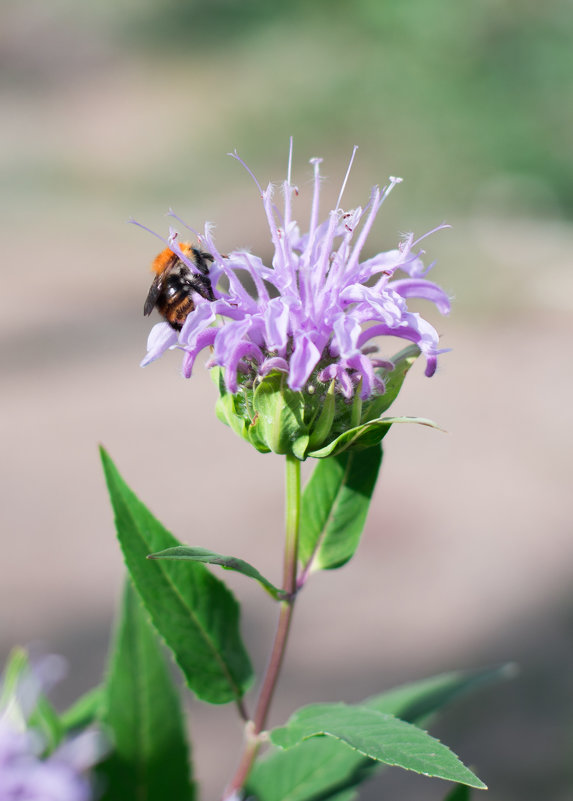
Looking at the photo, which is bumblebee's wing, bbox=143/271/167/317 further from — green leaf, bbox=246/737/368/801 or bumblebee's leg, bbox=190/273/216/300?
green leaf, bbox=246/737/368/801

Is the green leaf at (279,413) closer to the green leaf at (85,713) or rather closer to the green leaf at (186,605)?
the green leaf at (186,605)

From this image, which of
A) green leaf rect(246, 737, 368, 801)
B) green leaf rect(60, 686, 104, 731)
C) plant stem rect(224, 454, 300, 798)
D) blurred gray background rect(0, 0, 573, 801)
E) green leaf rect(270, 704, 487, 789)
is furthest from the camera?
blurred gray background rect(0, 0, 573, 801)

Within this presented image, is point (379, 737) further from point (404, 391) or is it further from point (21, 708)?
point (404, 391)

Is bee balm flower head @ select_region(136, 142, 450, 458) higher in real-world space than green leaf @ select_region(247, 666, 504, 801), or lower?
higher

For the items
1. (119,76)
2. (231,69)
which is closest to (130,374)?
(231,69)

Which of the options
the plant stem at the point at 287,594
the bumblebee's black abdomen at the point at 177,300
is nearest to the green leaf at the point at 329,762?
the plant stem at the point at 287,594

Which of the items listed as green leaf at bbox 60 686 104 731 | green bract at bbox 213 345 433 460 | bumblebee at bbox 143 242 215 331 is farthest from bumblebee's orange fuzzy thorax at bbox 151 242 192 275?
green leaf at bbox 60 686 104 731
